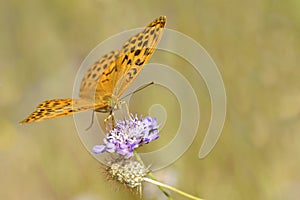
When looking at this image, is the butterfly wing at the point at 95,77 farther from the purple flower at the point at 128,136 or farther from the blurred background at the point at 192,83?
the blurred background at the point at 192,83

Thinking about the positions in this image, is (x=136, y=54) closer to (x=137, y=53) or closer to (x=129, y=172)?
(x=137, y=53)

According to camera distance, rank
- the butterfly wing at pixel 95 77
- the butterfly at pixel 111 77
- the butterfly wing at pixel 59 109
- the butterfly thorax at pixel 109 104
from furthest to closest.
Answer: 1. the butterfly wing at pixel 95 77
2. the butterfly thorax at pixel 109 104
3. the butterfly at pixel 111 77
4. the butterfly wing at pixel 59 109

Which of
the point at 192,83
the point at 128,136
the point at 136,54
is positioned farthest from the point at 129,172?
the point at 192,83

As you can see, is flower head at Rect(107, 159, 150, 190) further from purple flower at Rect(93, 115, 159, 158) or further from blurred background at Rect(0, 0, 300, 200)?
blurred background at Rect(0, 0, 300, 200)

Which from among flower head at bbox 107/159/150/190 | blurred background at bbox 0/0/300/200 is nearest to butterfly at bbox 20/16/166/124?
flower head at bbox 107/159/150/190

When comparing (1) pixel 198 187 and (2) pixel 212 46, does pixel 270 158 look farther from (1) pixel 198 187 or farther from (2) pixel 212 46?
(2) pixel 212 46

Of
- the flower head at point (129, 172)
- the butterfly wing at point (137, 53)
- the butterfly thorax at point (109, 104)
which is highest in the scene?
the butterfly wing at point (137, 53)

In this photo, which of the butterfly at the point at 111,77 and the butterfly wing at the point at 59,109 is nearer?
the butterfly wing at the point at 59,109

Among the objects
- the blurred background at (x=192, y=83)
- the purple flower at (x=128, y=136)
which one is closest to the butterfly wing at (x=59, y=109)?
the purple flower at (x=128, y=136)
